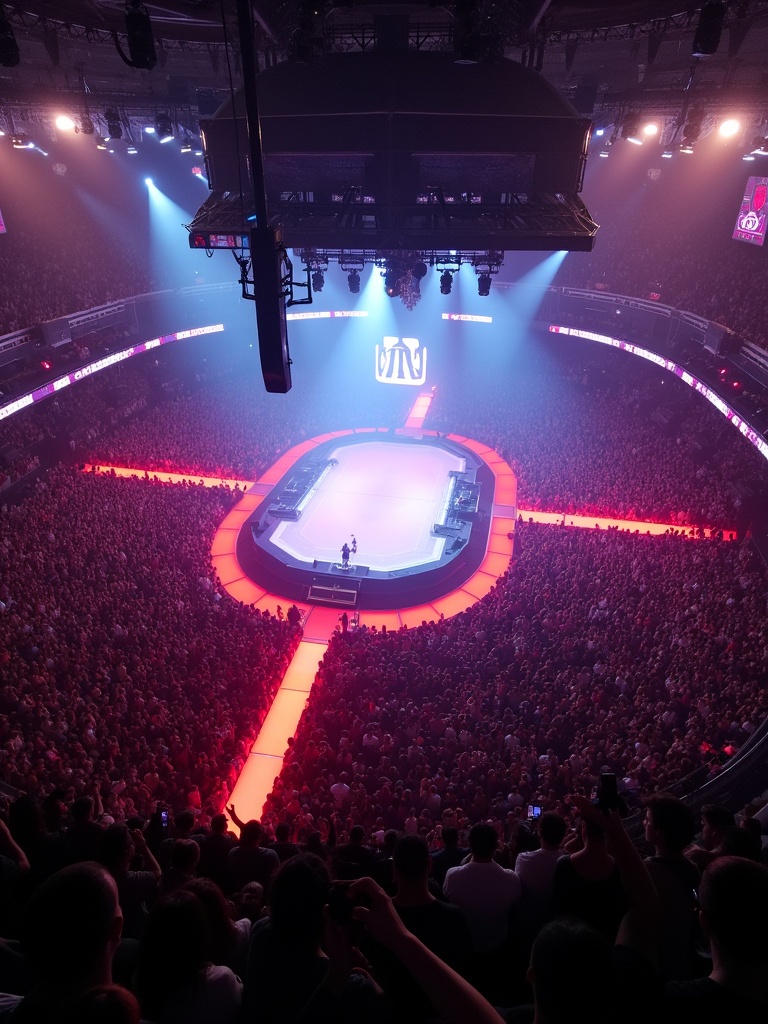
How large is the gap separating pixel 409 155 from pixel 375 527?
13.6m

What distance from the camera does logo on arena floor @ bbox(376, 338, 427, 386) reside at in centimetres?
2973

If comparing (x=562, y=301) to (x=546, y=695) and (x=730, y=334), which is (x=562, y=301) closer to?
(x=730, y=334)

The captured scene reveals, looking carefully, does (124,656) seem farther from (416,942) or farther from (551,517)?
(551,517)

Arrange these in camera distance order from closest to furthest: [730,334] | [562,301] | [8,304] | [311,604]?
[311,604]
[730,334]
[8,304]
[562,301]

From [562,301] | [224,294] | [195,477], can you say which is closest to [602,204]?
[562,301]

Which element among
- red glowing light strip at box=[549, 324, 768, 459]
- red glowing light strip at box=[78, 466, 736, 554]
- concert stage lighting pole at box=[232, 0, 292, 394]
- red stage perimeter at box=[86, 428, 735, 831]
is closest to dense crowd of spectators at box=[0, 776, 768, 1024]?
concert stage lighting pole at box=[232, 0, 292, 394]

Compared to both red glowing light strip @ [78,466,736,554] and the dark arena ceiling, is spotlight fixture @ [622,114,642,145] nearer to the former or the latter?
the dark arena ceiling

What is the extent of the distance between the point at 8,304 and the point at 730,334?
2524 centimetres

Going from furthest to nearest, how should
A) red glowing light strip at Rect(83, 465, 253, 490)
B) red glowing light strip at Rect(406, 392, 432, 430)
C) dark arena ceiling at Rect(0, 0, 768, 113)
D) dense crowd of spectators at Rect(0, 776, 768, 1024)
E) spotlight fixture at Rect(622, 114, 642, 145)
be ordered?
red glowing light strip at Rect(406, 392, 432, 430) → red glowing light strip at Rect(83, 465, 253, 490) → spotlight fixture at Rect(622, 114, 642, 145) → dark arena ceiling at Rect(0, 0, 768, 113) → dense crowd of spectators at Rect(0, 776, 768, 1024)

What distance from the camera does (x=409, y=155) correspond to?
9.30 m

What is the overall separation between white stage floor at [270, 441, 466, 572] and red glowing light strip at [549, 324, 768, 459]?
28.0 feet

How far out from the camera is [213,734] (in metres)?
11.2

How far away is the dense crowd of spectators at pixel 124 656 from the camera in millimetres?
10047

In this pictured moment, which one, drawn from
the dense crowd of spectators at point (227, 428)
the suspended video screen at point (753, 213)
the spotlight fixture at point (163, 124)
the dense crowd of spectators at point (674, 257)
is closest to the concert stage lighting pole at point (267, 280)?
the spotlight fixture at point (163, 124)
